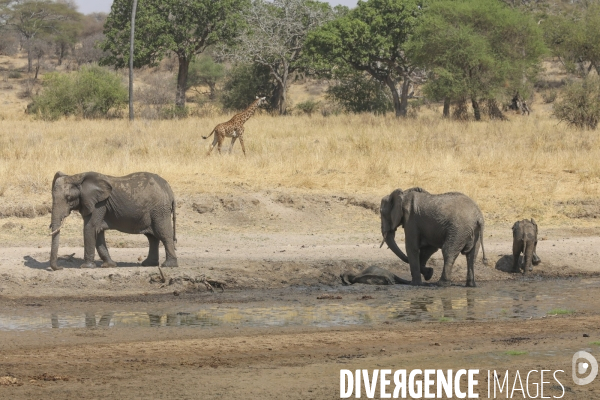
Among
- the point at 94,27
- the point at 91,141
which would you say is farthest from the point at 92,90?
the point at 94,27

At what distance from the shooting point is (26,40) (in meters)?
57.7

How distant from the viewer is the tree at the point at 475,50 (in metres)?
30.4

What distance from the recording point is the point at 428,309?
9.68 metres

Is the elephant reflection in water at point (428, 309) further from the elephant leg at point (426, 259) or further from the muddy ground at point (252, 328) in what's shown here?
the elephant leg at point (426, 259)

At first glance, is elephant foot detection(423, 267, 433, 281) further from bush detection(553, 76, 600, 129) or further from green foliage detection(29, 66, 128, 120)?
green foliage detection(29, 66, 128, 120)

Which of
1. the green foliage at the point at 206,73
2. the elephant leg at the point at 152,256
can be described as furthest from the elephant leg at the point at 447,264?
the green foliage at the point at 206,73

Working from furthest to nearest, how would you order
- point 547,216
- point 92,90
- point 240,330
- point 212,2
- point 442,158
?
point 212,2
point 92,90
point 442,158
point 547,216
point 240,330

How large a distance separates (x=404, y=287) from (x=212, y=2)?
30.5m

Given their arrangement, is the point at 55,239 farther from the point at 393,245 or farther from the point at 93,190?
the point at 393,245

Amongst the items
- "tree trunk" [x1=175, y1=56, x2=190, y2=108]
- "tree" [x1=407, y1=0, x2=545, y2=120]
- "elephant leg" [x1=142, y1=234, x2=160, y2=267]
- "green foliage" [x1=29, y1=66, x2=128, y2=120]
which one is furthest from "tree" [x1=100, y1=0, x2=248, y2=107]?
"elephant leg" [x1=142, y1=234, x2=160, y2=267]

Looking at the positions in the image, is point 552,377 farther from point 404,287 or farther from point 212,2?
point 212,2

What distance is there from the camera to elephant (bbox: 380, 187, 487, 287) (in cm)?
1078

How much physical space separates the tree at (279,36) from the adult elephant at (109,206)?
27148mm

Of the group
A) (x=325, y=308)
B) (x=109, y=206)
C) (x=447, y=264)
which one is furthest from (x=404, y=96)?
(x=325, y=308)
